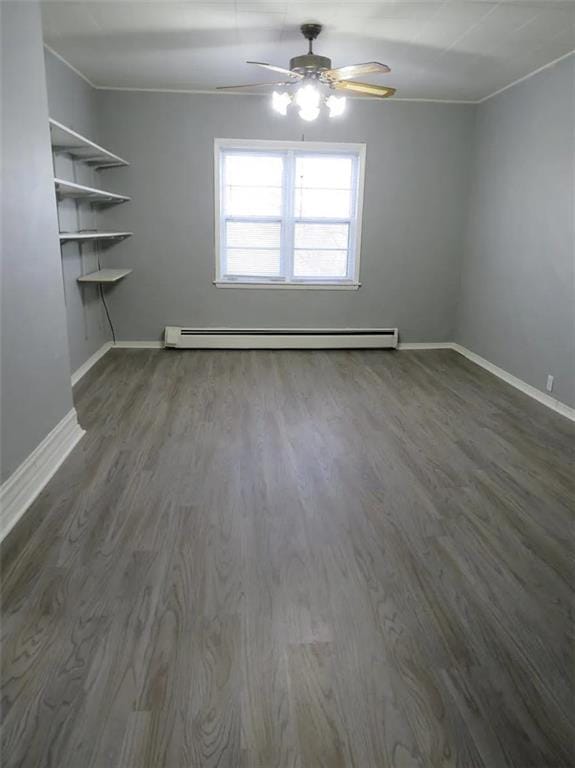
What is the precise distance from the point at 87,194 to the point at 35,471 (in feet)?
8.42

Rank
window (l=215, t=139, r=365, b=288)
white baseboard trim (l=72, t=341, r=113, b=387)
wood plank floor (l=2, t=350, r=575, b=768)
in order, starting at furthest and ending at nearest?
1. window (l=215, t=139, r=365, b=288)
2. white baseboard trim (l=72, t=341, r=113, b=387)
3. wood plank floor (l=2, t=350, r=575, b=768)

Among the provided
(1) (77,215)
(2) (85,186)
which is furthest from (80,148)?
(1) (77,215)

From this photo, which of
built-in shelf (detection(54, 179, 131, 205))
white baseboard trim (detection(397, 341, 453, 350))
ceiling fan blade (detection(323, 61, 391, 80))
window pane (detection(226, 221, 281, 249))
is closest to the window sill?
window pane (detection(226, 221, 281, 249))

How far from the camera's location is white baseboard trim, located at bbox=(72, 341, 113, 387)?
4488 millimetres

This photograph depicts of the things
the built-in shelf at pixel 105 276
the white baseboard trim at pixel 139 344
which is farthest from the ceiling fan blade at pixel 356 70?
the white baseboard trim at pixel 139 344

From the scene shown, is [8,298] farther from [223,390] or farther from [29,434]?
[223,390]

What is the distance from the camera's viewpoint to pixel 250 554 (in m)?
2.25

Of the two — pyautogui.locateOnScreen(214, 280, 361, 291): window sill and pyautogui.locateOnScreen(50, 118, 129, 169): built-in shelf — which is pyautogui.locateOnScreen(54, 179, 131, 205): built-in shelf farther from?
pyautogui.locateOnScreen(214, 280, 361, 291): window sill

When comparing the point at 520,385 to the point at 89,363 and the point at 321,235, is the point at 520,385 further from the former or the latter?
the point at 89,363

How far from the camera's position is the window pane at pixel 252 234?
18.0 ft

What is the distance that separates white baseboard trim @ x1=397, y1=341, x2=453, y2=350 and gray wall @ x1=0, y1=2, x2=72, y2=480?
3.86 meters

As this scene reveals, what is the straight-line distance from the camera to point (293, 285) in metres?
5.60

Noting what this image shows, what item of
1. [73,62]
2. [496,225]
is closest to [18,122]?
[73,62]

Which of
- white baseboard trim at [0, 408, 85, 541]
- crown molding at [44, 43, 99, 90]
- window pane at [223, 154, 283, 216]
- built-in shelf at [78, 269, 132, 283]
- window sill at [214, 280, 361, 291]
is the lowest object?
white baseboard trim at [0, 408, 85, 541]
